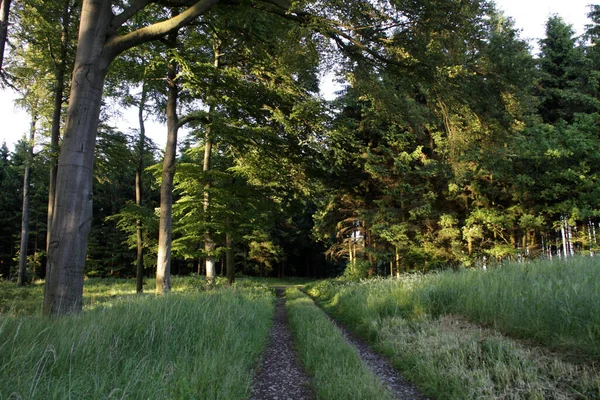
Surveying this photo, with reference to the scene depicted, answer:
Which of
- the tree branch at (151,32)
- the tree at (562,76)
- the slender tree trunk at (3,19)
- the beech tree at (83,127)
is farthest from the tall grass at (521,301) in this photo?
the tree at (562,76)

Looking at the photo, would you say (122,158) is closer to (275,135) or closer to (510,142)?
(275,135)

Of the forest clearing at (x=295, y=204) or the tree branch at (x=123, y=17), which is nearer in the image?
the forest clearing at (x=295, y=204)

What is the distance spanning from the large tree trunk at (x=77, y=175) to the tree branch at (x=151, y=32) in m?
0.20

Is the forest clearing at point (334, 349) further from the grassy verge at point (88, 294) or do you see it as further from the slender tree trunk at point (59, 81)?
the slender tree trunk at point (59, 81)

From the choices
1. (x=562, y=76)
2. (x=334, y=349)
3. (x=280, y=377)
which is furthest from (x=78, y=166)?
(x=562, y=76)

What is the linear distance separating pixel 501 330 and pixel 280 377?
3594 mm

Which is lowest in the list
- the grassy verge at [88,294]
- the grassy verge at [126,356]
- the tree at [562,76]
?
the grassy verge at [88,294]

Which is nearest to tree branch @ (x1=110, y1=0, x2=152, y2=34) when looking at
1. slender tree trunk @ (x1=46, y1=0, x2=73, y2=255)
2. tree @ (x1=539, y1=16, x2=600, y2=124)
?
slender tree trunk @ (x1=46, y1=0, x2=73, y2=255)

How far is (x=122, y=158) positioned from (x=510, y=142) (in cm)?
1796

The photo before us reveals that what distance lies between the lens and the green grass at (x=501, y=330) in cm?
391

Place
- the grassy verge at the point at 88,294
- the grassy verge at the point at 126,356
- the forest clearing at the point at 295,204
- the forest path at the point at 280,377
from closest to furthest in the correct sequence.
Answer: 1. the grassy verge at the point at 126,356
2. the forest clearing at the point at 295,204
3. the forest path at the point at 280,377
4. the grassy verge at the point at 88,294

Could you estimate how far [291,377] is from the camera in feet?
16.2

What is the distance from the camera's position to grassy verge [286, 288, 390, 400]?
153 inches

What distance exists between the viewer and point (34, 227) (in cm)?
4297
